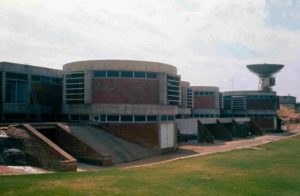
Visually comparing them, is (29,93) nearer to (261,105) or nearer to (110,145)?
(110,145)

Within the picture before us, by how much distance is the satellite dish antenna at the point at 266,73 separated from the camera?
9556cm

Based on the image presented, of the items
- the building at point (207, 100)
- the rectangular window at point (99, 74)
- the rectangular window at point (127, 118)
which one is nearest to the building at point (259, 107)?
the building at point (207, 100)

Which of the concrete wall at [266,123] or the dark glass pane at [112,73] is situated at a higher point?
the dark glass pane at [112,73]

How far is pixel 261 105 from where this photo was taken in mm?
89438

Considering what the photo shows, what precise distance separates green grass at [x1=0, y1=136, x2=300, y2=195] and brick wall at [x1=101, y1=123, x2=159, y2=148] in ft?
36.1

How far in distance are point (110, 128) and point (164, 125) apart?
23.9ft

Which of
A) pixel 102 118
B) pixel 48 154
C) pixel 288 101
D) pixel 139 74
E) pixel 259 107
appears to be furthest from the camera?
pixel 288 101

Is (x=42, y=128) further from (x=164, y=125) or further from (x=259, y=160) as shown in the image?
(x=259, y=160)

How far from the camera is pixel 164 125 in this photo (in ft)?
145

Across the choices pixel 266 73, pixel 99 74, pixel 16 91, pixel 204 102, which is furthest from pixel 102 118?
pixel 266 73

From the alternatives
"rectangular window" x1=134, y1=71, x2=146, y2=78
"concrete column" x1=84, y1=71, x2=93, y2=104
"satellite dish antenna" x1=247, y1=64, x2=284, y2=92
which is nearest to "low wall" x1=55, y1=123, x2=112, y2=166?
"concrete column" x1=84, y1=71, x2=93, y2=104

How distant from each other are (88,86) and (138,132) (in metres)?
8.90

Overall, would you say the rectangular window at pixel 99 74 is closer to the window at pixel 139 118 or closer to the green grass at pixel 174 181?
the window at pixel 139 118

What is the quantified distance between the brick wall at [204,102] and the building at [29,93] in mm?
41640
